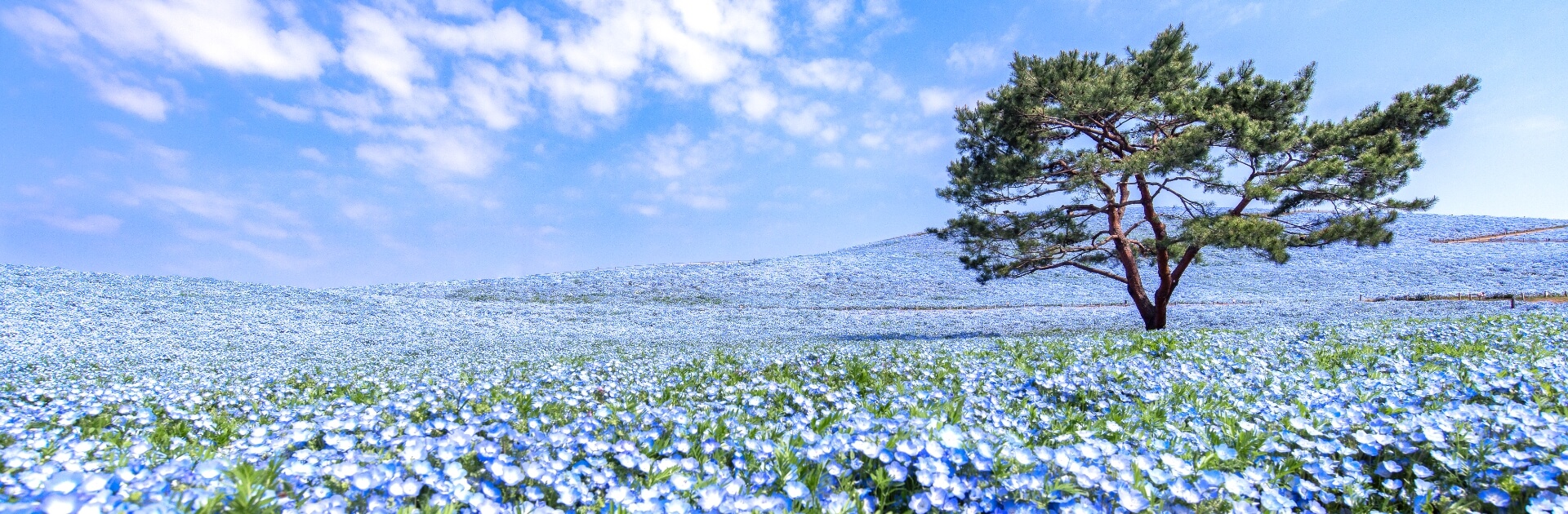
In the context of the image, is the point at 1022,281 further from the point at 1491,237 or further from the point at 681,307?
the point at 1491,237

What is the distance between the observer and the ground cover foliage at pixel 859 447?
9.09 ft

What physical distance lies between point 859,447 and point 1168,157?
15940 mm

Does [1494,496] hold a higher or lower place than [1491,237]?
lower

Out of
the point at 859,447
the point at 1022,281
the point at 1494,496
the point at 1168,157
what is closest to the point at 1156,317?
the point at 1168,157

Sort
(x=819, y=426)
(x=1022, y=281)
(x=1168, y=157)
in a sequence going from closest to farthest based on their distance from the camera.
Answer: (x=819, y=426) → (x=1168, y=157) → (x=1022, y=281)

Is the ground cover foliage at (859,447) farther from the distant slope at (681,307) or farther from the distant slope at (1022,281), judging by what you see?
the distant slope at (1022,281)

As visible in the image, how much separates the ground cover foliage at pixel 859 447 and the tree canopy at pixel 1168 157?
413 inches

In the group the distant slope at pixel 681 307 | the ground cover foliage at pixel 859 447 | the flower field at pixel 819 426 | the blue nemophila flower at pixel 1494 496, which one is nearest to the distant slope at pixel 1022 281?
the distant slope at pixel 681 307

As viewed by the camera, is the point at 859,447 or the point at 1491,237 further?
the point at 1491,237

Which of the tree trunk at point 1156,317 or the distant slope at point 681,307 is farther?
the tree trunk at point 1156,317

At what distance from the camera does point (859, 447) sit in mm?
3125

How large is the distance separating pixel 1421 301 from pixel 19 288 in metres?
45.6

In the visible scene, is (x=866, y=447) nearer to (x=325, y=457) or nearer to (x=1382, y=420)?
(x=325, y=457)

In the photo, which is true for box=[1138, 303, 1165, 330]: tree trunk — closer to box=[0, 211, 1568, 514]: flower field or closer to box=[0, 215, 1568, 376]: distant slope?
box=[0, 215, 1568, 376]: distant slope
